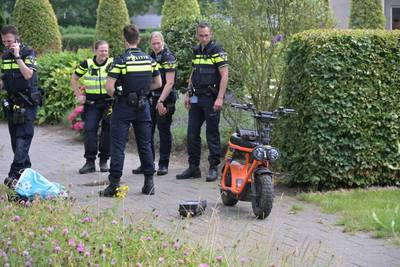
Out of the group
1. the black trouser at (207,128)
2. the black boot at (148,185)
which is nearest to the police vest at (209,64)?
the black trouser at (207,128)

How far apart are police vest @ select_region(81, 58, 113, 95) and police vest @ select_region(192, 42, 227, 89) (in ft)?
4.30

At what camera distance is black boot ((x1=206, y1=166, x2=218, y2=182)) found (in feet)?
30.3

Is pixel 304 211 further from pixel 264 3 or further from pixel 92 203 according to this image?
pixel 264 3

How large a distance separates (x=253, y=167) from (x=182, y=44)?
6795 mm

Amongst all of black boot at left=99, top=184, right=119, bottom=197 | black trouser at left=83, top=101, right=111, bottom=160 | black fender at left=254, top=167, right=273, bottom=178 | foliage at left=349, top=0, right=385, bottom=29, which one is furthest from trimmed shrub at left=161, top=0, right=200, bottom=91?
foliage at left=349, top=0, right=385, bottom=29

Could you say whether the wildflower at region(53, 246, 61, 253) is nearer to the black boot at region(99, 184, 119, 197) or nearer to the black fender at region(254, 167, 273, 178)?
the black fender at region(254, 167, 273, 178)

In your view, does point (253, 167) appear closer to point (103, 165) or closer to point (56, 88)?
point (103, 165)

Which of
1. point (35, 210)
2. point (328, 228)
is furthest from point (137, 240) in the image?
point (328, 228)

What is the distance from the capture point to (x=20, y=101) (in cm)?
848

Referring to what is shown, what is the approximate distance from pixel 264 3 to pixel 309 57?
2.12 m

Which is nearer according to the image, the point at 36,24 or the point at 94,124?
the point at 94,124

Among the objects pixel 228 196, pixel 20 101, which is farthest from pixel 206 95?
pixel 20 101

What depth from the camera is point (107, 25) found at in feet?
68.7

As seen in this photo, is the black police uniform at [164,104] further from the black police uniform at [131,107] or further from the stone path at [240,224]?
the black police uniform at [131,107]
